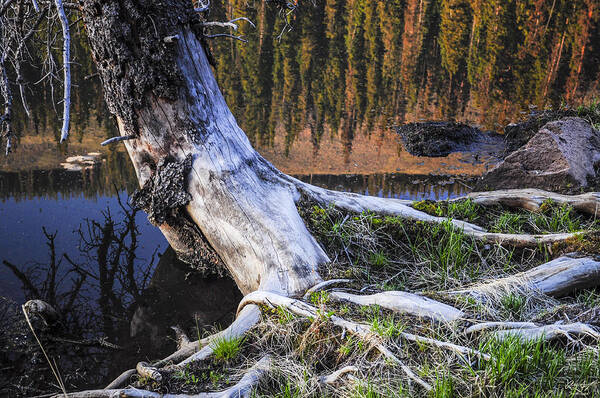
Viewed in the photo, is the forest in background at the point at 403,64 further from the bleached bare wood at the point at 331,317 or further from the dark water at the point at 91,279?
the bleached bare wood at the point at 331,317

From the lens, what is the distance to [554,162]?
19.3ft

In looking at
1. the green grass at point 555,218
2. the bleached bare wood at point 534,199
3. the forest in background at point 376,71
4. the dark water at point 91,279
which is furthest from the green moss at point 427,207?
the forest in background at point 376,71

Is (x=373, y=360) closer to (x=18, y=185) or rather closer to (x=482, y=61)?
(x=18, y=185)

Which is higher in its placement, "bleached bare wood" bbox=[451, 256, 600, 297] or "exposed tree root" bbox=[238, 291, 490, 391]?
"bleached bare wood" bbox=[451, 256, 600, 297]

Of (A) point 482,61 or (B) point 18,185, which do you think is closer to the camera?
(B) point 18,185

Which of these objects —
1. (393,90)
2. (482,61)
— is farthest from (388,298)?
(482,61)

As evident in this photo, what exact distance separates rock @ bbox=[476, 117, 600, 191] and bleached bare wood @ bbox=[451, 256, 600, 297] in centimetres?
238

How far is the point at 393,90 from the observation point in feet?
40.2

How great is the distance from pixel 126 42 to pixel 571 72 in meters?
13.6

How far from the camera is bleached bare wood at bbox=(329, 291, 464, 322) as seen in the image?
9.95ft

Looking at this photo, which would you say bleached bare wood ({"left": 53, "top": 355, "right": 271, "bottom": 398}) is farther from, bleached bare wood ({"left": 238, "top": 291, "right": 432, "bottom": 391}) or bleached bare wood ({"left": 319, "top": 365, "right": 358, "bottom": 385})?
bleached bare wood ({"left": 238, "top": 291, "right": 432, "bottom": 391})

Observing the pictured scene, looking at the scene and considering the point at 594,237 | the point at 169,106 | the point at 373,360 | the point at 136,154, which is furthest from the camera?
the point at 136,154

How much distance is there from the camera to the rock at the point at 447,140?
8.45 metres

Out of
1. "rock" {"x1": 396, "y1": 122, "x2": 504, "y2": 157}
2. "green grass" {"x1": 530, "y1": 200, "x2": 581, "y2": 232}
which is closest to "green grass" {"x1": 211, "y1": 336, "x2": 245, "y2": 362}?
"green grass" {"x1": 530, "y1": 200, "x2": 581, "y2": 232}
